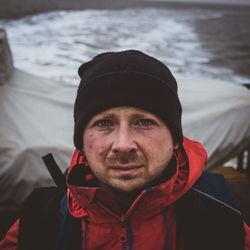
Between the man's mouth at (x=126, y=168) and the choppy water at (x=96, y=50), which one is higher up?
the man's mouth at (x=126, y=168)

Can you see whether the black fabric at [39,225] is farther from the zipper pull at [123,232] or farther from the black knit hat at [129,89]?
the black knit hat at [129,89]

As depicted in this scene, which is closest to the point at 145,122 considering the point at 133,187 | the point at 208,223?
the point at 133,187

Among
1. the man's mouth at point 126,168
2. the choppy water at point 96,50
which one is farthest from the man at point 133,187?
the choppy water at point 96,50

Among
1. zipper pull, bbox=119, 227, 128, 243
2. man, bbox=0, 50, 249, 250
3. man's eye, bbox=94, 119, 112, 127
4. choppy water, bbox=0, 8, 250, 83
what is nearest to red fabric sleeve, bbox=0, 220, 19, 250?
man, bbox=0, 50, 249, 250

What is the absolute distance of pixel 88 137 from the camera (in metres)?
1.17

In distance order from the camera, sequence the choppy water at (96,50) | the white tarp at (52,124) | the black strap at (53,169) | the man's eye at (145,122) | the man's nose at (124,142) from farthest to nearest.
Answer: the choppy water at (96,50) → the white tarp at (52,124) → the black strap at (53,169) → the man's eye at (145,122) → the man's nose at (124,142)

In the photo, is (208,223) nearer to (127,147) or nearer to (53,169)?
(127,147)

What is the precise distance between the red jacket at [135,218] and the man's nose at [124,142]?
207mm

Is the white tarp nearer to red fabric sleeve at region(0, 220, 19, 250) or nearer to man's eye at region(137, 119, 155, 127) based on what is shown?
red fabric sleeve at region(0, 220, 19, 250)

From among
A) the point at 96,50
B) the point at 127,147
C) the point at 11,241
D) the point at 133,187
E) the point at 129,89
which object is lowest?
the point at 96,50

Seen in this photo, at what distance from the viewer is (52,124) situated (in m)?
2.17

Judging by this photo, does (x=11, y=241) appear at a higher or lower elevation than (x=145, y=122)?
lower

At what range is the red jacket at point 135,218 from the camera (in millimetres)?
1089

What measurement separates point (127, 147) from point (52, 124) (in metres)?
1.33
